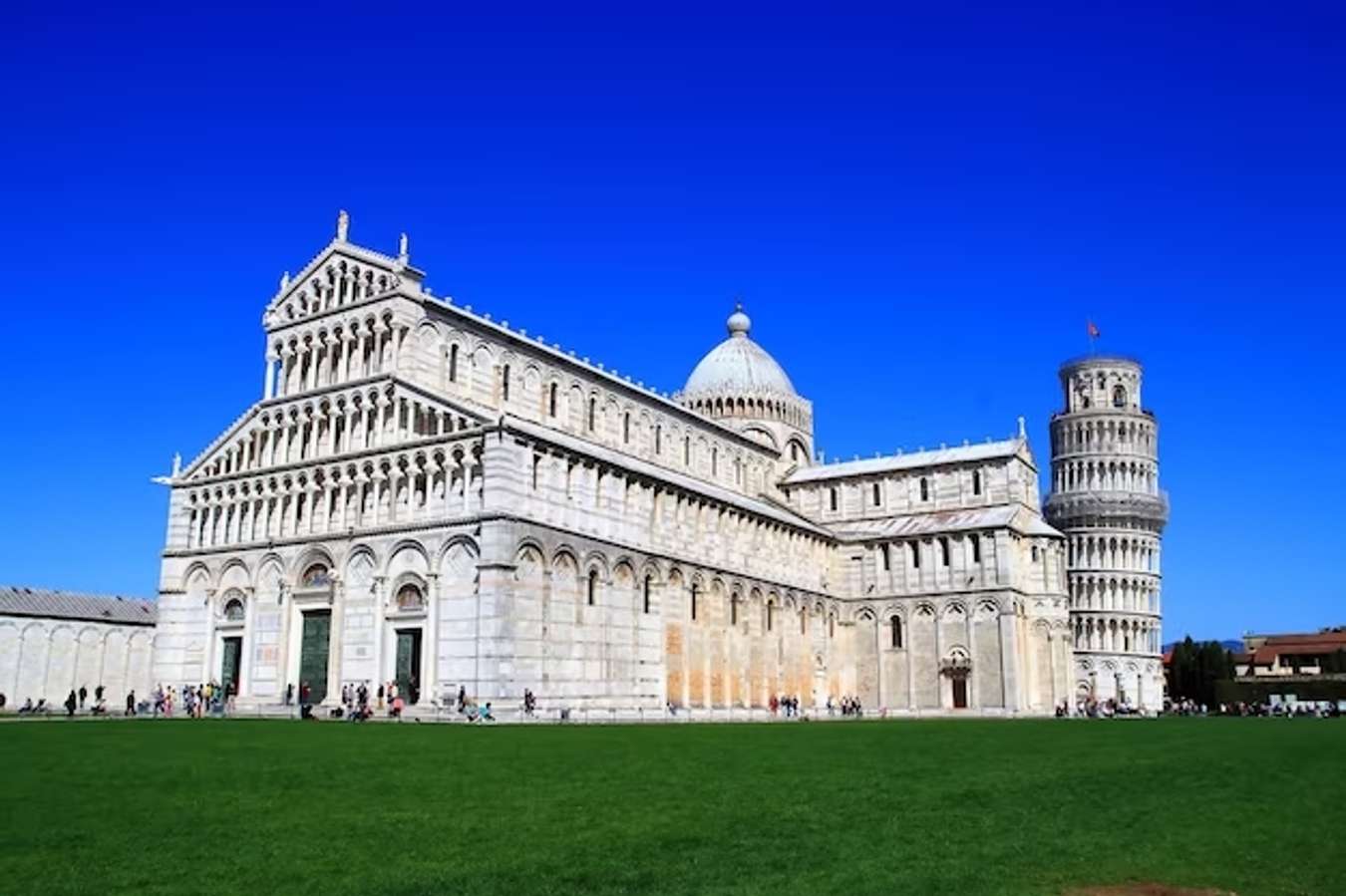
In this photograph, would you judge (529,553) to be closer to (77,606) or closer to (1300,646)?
(77,606)

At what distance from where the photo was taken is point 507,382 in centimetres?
5550

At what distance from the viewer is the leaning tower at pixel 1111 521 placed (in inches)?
3723

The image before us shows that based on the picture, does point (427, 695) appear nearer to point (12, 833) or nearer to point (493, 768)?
point (493, 768)

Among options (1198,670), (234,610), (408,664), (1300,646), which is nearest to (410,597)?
(408,664)

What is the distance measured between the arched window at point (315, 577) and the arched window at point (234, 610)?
4386 millimetres

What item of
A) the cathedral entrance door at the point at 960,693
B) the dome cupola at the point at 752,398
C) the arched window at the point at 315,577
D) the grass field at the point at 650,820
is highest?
the dome cupola at the point at 752,398

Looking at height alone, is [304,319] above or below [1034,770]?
above

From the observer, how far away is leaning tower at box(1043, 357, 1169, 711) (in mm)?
94562

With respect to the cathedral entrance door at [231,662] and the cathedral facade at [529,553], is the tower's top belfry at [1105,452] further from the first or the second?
the cathedral entrance door at [231,662]

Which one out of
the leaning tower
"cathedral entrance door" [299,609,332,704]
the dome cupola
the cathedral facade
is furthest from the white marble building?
the leaning tower

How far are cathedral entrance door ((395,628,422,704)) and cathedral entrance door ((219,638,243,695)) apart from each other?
9.98 m

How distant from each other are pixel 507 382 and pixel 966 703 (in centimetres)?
3315

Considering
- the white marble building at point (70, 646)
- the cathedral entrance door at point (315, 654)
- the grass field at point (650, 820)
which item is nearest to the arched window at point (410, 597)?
the cathedral entrance door at point (315, 654)

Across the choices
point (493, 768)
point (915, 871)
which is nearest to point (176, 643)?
point (493, 768)
